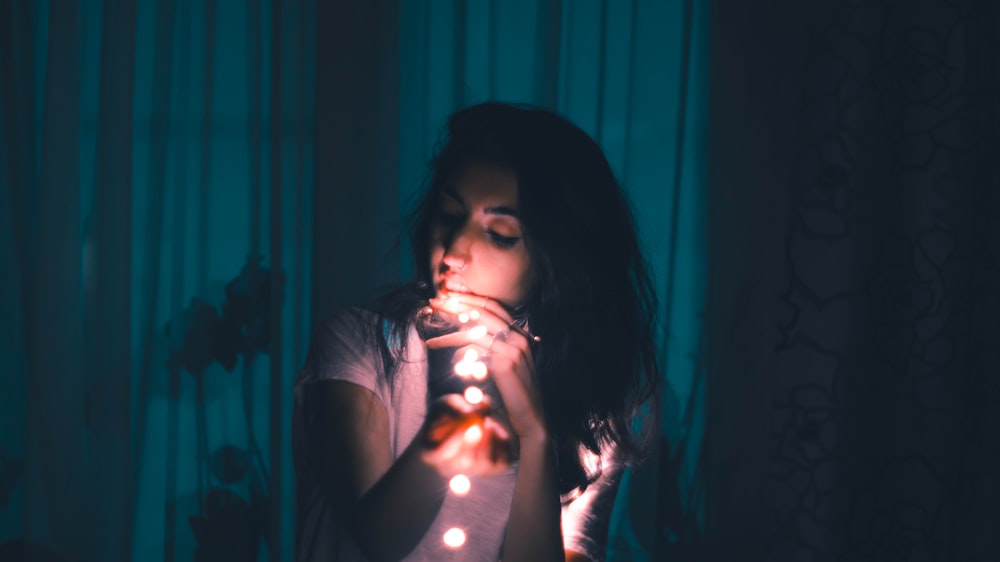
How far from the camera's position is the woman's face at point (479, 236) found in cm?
82

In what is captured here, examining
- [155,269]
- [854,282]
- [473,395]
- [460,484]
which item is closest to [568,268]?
[473,395]

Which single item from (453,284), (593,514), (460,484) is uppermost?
(453,284)

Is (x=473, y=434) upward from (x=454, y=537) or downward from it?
upward

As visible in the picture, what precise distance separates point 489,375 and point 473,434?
0.08m

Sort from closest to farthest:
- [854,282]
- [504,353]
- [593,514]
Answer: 1. [504,353]
2. [593,514]
3. [854,282]

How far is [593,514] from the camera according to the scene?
962 millimetres

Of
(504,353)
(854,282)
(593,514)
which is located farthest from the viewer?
(854,282)

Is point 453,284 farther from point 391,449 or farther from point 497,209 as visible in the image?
point 391,449

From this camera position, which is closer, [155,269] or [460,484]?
[460,484]

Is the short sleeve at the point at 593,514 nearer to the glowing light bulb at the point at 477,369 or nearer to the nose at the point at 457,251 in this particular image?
the glowing light bulb at the point at 477,369

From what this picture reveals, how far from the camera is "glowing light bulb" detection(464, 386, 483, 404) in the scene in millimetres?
803

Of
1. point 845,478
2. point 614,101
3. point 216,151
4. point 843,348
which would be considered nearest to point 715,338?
point 843,348

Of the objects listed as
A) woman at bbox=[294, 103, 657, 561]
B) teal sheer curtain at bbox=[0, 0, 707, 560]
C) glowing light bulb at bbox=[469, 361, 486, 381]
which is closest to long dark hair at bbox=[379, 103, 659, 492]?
woman at bbox=[294, 103, 657, 561]

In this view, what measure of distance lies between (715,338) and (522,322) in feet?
2.53
